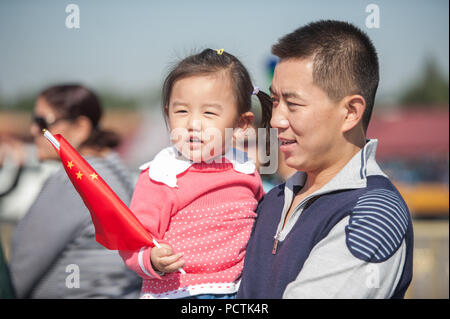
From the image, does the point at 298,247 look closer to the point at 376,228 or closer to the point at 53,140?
the point at 376,228

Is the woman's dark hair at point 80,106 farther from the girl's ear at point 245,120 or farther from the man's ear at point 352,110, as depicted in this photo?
the man's ear at point 352,110

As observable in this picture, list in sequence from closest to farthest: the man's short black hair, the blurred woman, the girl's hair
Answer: the man's short black hair < the girl's hair < the blurred woman

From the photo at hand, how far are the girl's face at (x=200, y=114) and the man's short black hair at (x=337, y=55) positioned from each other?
0.35 m

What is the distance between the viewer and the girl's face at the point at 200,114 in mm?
2127

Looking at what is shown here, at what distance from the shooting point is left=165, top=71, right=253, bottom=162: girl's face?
6.98ft

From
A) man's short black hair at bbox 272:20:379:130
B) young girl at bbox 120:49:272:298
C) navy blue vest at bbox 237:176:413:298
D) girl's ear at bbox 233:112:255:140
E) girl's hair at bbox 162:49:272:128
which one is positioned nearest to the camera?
navy blue vest at bbox 237:176:413:298

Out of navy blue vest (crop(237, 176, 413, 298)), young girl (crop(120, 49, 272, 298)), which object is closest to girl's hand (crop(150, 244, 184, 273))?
young girl (crop(120, 49, 272, 298))

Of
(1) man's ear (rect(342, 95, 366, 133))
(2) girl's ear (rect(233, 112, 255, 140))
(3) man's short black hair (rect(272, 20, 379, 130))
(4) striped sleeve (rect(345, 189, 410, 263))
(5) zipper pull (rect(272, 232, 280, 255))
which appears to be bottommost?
(5) zipper pull (rect(272, 232, 280, 255))

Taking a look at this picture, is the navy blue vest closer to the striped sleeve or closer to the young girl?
the striped sleeve

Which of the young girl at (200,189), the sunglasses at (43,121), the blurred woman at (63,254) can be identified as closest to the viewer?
the young girl at (200,189)

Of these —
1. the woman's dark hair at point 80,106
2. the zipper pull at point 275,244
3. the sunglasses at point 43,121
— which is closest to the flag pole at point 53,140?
the zipper pull at point 275,244

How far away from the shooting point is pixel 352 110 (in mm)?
1880

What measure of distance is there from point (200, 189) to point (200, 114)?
32cm
